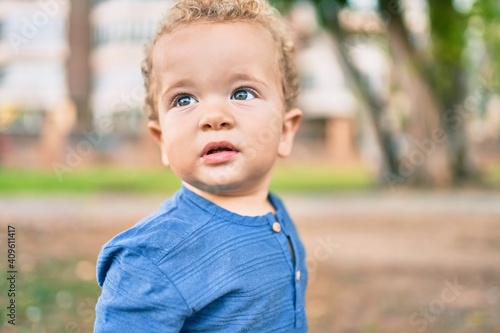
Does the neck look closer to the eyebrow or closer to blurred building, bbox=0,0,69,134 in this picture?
the eyebrow

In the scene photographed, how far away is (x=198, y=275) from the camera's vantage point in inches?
64.7

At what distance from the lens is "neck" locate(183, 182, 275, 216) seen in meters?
1.84

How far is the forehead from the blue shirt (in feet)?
1.20

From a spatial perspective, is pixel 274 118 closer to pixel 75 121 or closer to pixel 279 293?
pixel 279 293

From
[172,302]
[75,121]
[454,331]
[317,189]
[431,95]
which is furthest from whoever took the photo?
[75,121]

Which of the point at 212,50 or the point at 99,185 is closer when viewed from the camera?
the point at 212,50

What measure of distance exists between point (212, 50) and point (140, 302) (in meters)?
0.69

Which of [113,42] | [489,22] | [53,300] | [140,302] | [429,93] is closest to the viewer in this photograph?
[140,302]

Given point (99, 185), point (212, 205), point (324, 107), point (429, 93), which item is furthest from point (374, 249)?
point (324, 107)

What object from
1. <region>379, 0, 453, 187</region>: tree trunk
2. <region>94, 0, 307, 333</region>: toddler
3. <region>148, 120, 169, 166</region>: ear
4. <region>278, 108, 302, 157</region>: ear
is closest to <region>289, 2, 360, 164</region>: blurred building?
<region>379, 0, 453, 187</region>: tree trunk

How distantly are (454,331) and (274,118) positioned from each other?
116 inches

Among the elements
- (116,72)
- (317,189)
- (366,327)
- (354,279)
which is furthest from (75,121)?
(366,327)

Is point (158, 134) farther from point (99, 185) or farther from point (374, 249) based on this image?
point (99, 185)

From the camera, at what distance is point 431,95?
13.9 m
